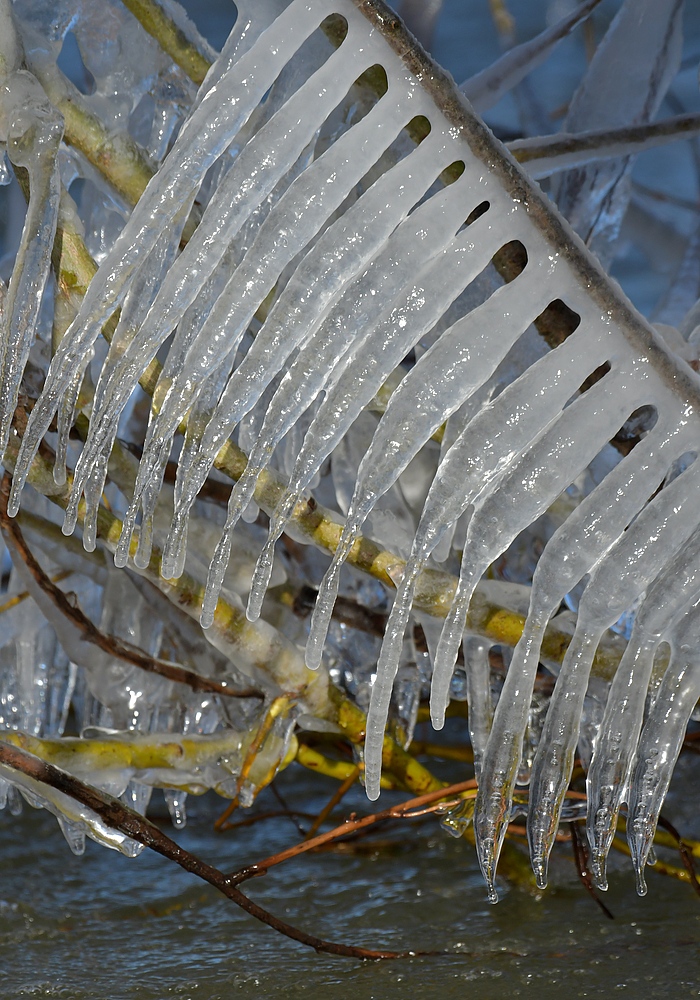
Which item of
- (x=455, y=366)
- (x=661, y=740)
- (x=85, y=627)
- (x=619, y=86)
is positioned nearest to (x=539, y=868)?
(x=661, y=740)

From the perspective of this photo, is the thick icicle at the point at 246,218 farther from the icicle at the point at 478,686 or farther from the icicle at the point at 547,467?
the icicle at the point at 478,686

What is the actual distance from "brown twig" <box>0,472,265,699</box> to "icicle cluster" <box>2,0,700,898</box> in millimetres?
225

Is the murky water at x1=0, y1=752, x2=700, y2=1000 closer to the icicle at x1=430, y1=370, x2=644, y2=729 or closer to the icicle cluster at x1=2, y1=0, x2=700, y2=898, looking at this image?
the icicle cluster at x1=2, y1=0, x2=700, y2=898

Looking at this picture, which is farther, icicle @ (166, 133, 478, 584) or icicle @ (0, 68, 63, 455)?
icicle @ (0, 68, 63, 455)

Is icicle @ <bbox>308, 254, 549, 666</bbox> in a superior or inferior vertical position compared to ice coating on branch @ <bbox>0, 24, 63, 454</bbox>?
inferior

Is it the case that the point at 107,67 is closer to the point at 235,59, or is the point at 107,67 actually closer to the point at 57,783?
the point at 235,59

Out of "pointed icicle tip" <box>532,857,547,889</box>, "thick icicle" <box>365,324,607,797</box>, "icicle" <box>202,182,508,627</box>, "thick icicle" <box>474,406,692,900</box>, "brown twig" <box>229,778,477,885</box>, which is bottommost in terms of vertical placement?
"pointed icicle tip" <box>532,857,547,889</box>

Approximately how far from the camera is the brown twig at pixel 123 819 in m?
0.83

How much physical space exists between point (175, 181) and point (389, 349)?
200mm

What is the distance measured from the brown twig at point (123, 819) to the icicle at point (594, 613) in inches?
10.1

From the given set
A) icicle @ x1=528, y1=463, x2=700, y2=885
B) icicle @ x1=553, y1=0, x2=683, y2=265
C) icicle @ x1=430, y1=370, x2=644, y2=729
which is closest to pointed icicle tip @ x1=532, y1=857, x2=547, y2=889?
icicle @ x1=528, y1=463, x2=700, y2=885

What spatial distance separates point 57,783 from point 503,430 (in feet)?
1.58

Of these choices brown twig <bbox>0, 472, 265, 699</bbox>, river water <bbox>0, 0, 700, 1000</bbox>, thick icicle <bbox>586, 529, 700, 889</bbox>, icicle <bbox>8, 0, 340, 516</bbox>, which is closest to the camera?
icicle <bbox>8, 0, 340, 516</bbox>

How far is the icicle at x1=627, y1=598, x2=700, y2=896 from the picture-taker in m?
0.84
